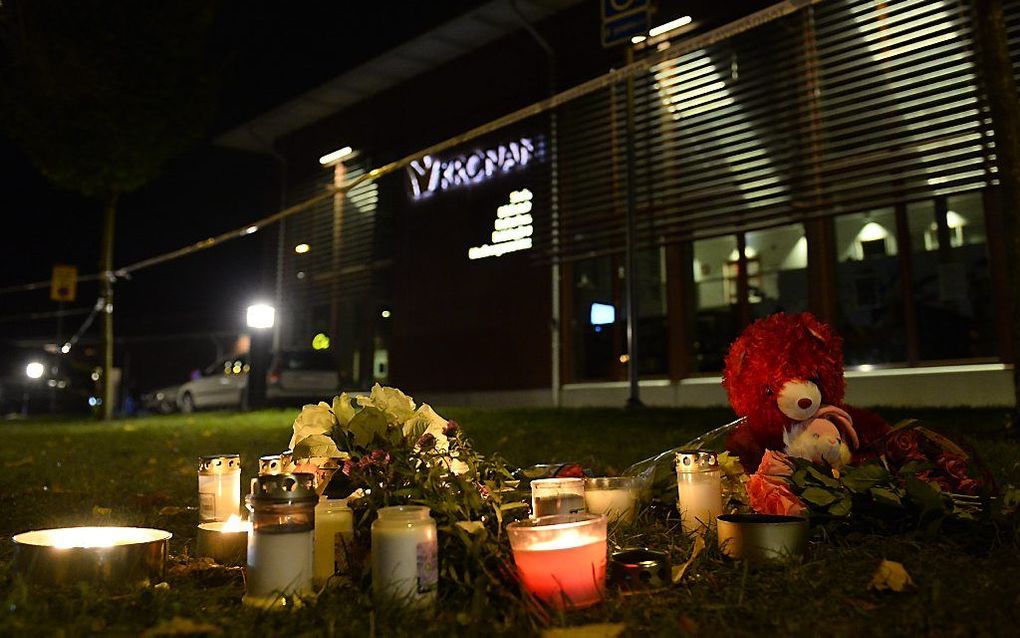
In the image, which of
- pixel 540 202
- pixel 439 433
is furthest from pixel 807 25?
pixel 439 433

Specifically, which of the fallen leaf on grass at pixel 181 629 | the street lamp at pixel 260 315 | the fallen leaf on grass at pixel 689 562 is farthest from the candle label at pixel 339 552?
the street lamp at pixel 260 315

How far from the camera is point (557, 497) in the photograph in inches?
88.7

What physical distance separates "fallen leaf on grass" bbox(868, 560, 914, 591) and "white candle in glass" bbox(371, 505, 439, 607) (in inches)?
46.1

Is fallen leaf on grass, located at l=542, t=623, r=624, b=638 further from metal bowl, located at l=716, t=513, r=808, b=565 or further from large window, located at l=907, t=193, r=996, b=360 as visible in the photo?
large window, located at l=907, t=193, r=996, b=360

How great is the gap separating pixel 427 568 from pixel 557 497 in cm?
50

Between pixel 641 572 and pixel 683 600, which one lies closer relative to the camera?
pixel 683 600

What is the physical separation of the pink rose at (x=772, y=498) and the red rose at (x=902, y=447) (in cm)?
52

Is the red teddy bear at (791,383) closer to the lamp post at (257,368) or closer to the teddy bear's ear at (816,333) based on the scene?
the teddy bear's ear at (816,333)

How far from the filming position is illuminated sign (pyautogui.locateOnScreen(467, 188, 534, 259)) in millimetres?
12802

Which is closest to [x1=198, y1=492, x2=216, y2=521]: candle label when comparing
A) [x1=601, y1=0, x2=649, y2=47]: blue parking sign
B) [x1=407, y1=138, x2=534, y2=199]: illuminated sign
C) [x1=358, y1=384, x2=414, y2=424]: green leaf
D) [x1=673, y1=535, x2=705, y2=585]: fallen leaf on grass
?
[x1=358, y1=384, x2=414, y2=424]: green leaf

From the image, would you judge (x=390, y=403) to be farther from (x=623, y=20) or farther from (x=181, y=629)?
(x=623, y=20)

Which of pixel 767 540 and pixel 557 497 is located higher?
pixel 557 497

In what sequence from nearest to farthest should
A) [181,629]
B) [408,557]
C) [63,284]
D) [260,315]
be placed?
1. [181,629]
2. [408,557]
3. [260,315]
4. [63,284]

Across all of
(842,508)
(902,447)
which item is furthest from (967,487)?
(842,508)
